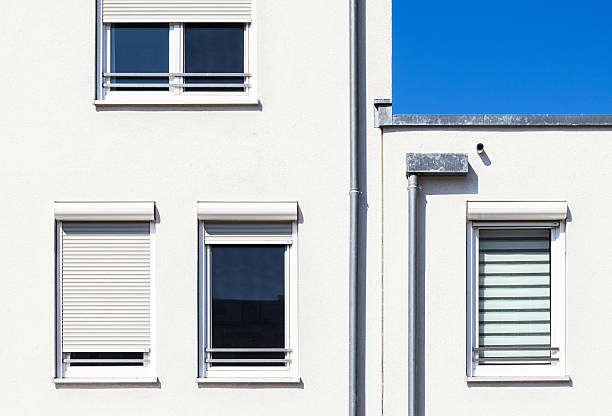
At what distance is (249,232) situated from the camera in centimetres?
663

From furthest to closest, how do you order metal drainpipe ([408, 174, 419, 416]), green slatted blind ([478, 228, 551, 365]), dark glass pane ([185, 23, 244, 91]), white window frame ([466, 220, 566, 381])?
dark glass pane ([185, 23, 244, 91]) → green slatted blind ([478, 228, 551, 365]) → white window frame ([466, 220, 566, 381]) → metal drainpipe ([408, 174, 419, 416])

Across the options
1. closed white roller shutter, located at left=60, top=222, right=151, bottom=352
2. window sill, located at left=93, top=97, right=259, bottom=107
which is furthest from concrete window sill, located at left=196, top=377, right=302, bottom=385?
window sill, located at left=93, top=97, right=259, bottom=107

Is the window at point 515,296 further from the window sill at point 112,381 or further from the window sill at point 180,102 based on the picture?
the window sill at point 112,381

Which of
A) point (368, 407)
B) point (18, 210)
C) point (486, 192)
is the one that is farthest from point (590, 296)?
point (18, 210)

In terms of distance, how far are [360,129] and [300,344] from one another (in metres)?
2.17

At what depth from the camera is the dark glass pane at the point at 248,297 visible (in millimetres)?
6660

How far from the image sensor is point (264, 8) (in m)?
6.74

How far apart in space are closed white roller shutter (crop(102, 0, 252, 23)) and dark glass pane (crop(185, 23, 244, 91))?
9 centimetres

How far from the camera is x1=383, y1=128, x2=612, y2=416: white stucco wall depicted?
6523mm

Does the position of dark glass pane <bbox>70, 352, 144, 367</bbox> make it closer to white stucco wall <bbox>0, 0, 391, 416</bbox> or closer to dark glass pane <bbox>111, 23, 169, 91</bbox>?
white stucco wall <bbox>0, 0, 391, 416</bbox>

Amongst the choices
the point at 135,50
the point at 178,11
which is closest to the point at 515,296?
the point at 178,11

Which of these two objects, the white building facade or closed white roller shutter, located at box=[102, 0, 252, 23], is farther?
closed white roller shutter, located at box=[102, 0, 252, 23]

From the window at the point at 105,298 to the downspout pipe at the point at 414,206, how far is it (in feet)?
8.18

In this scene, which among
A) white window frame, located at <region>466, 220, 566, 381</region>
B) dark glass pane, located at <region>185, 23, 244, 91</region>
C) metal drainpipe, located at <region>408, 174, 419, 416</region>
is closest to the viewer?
metal drainpipe, located at <region>408, 174, 419, 416</region>
